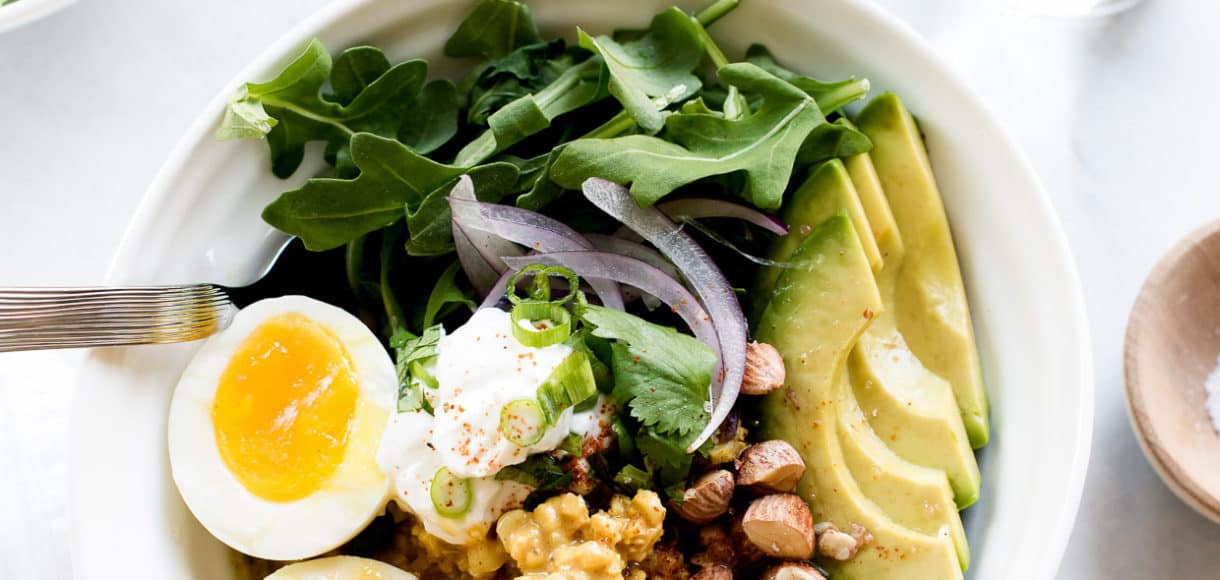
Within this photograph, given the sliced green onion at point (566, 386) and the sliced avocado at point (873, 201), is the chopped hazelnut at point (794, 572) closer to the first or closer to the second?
the sliced green onion at point (566, 386)

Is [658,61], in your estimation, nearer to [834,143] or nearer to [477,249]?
[834,143]

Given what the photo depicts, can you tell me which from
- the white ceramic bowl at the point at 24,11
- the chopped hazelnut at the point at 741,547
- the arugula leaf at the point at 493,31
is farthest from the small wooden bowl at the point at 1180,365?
the white ceramic bowl at the point at 24,11

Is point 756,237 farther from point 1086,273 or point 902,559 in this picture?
point 1086,273

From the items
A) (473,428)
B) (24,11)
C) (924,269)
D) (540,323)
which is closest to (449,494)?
(473,428)

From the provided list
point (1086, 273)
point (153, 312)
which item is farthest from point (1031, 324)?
point (153, 312)

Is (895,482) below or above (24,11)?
below

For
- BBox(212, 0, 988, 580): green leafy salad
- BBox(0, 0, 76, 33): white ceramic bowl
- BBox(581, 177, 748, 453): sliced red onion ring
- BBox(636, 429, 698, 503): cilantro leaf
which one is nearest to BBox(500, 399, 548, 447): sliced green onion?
BBox(212, 0, 988, 580): green leafy salad
